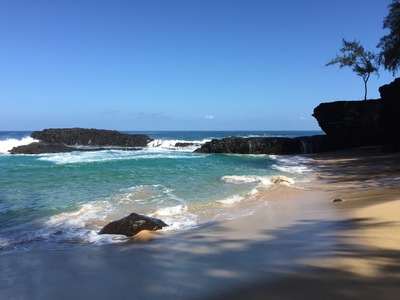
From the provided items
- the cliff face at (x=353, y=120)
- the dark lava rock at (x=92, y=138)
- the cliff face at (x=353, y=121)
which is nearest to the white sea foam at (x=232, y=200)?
the cliff face at (x=353, y=121)

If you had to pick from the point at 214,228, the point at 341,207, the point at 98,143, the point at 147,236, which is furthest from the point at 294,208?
the point at 98,143

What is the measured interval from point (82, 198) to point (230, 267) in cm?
775

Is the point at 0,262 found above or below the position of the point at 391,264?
below

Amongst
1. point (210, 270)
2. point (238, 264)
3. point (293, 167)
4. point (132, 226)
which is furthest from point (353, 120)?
point (210, 270)

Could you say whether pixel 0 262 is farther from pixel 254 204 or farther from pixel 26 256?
pixel 254 204

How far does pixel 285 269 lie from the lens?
3.81 meters

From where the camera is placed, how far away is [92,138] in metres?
45.8

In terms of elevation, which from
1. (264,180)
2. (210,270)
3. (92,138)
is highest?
(92,138)

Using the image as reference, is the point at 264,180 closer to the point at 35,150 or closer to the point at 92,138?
the point at 35,150

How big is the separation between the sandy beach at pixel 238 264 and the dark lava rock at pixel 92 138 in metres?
38.6

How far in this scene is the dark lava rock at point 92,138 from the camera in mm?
44562

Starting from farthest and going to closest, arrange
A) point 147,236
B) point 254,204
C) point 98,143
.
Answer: point 98,143
point 254,204
point 147,236

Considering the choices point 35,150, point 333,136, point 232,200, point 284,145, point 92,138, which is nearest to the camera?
point 232,200

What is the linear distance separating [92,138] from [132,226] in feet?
136
